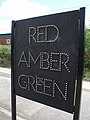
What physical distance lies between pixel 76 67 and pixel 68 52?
22 cm

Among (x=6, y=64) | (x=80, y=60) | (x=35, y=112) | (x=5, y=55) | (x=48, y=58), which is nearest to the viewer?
(x=80, y=60)

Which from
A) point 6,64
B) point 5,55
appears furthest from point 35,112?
point 5,55

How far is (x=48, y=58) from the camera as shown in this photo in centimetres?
249

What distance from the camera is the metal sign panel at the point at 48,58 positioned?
2.26m

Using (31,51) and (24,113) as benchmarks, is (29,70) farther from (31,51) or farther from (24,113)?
(24,113)

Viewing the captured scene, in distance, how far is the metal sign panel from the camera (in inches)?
88.9

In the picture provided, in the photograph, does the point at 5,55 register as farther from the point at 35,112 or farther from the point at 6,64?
the point at 35,112

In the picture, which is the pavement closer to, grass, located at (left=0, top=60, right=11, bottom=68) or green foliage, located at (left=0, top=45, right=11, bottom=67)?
grass, located at (left=0, top=60, right=11, bottom=68)

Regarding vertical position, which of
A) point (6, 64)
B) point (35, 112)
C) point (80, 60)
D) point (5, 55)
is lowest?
point (35, 112)

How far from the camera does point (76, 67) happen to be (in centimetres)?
222

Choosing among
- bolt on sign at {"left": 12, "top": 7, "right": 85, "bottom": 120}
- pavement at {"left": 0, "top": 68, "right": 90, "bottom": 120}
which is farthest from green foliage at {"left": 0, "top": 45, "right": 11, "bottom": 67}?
bolt on sign at {"left": 12, "top": 7, "right": 85, "bottom": 120}

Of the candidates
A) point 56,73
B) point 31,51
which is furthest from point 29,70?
point 56,73

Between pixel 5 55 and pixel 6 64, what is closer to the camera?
pixel 6 64

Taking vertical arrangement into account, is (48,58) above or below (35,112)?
above
